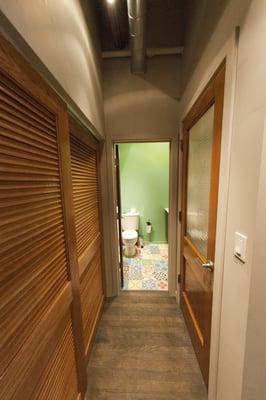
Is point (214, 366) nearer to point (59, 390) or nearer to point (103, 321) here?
point (59, 390)

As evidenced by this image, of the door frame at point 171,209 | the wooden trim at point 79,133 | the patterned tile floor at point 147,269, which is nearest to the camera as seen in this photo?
the wooden trim at point 79,133

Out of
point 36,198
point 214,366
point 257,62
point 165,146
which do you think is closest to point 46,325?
point 36,198

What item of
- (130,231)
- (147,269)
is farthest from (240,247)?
(130,231)

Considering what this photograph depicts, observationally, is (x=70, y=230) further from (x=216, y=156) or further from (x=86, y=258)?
(x=216, y=156)

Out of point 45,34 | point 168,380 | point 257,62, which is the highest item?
point 45,34

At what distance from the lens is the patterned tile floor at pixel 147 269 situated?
99.5 inches

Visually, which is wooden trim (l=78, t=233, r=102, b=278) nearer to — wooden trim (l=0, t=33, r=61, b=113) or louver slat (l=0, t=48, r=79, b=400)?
louver slat (l=0, t=48, r=79, b=400)

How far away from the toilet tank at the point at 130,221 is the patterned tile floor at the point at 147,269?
49 centimetres

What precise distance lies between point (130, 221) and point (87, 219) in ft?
7.08

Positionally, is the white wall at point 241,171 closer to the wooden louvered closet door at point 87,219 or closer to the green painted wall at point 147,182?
the wooden louvered closet door at point 87,219

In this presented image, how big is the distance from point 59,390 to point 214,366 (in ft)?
2.94

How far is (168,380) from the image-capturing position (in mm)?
1371

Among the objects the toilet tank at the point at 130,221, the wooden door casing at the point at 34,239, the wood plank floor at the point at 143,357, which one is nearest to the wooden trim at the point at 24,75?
the wooden door casing at the point at 34,239

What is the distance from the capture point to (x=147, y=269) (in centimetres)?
295
